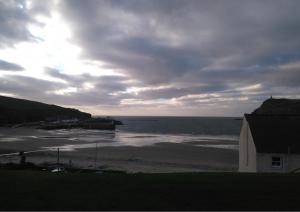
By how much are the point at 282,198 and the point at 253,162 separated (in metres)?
14.9

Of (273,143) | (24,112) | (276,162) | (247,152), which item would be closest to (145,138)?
(247,152)

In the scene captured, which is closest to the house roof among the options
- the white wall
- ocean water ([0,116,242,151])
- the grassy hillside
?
the white wall

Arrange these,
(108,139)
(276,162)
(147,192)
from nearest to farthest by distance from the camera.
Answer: (147,192) → (276,162) → (108,139)

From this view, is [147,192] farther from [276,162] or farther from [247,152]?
[247,152]

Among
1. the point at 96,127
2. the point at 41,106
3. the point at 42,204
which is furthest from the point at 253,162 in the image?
the point at 41,106

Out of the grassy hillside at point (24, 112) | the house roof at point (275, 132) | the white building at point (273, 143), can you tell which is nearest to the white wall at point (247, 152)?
the white building at point (273, 143)

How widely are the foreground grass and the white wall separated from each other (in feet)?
38.5

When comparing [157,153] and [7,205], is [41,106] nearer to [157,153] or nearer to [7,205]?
[157,153]

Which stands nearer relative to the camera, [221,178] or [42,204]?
[42,204]

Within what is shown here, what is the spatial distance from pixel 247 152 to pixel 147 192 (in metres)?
17.7

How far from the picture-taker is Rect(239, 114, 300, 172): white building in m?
22.9

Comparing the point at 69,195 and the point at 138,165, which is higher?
the point at 69,195

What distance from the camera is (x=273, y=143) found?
77.2ft

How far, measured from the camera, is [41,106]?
189750mm
